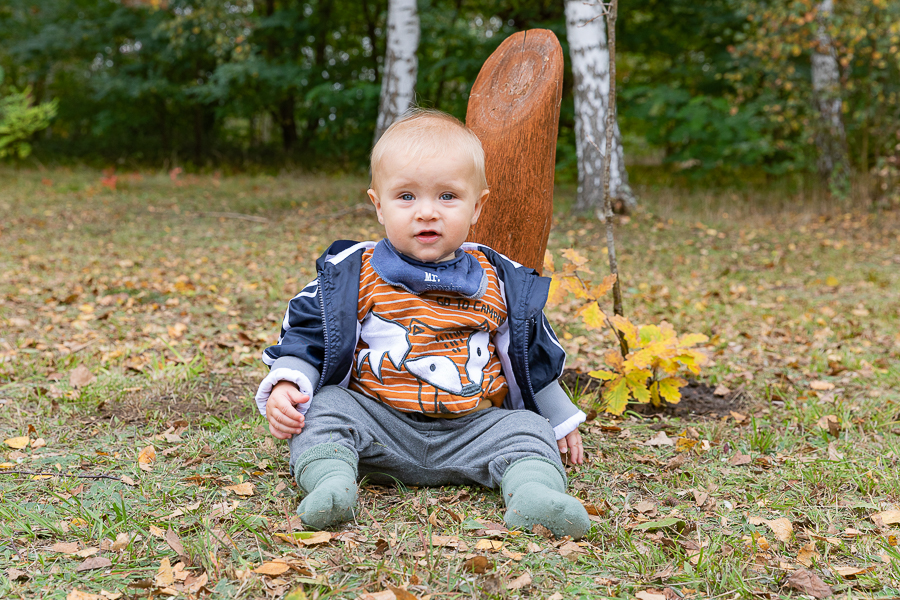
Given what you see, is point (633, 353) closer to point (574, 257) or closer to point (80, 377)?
point (574, 257)

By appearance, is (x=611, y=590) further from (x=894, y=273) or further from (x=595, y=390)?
(x=894, y=273)

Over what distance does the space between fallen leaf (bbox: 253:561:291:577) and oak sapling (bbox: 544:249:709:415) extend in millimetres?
1529

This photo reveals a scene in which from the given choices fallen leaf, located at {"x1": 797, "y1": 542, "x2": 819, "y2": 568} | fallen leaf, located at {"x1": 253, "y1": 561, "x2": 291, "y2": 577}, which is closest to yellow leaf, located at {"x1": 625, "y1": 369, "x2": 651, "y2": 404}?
fallen leaf, located at {"x1": 797, "y1": 542, "x2": 819, "y2": 568}

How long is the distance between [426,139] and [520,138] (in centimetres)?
73

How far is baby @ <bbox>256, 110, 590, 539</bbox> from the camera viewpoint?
205 centimetres

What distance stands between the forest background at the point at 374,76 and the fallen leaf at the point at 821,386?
631 cm

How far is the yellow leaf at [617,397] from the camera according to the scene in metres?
2.83

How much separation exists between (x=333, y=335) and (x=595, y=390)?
1.47 meters

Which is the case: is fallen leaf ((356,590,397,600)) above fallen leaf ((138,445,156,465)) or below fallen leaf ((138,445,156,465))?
above

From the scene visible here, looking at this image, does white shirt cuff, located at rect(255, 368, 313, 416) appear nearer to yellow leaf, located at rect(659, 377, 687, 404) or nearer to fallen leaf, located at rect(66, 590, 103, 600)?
fallen leaf, located at rect(66, 590, 103, 600)

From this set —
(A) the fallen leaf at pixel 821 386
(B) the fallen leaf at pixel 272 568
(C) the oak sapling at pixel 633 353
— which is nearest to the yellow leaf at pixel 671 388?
(C) the oak sapling at pixel 633 353

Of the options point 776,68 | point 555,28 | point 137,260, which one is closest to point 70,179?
point 137,260

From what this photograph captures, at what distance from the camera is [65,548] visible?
174 centimetres

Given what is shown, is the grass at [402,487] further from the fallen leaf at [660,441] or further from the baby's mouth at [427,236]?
the baby's mouth at [427,236]
